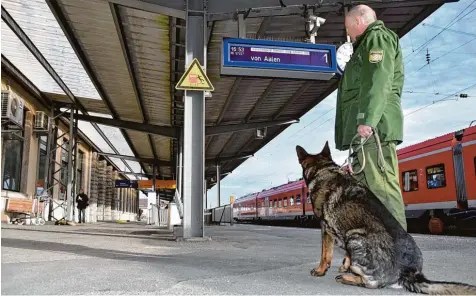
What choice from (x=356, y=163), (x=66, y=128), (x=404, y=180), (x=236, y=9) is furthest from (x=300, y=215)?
(x=356, y=163)

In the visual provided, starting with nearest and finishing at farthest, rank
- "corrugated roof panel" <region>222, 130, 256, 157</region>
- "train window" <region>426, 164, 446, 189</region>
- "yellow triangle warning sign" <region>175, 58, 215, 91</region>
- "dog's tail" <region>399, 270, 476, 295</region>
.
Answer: "dog's tail" <region>399, 270, 476, 295</region> < "yellow triangle warning sign" <region>175, 58, 215, 91</region> < "train window" <region>426, 164, 446, 189</region> < "corrugated roof panel" <region>222, 130, 256, 157</region>

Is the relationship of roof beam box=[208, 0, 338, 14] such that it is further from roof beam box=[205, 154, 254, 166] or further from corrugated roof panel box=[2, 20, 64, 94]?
roof beam box=[205, 154, 254, 166]

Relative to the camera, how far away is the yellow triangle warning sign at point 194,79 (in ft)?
23.2

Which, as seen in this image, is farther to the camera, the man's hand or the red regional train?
the red regional train

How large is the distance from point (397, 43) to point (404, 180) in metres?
11.3

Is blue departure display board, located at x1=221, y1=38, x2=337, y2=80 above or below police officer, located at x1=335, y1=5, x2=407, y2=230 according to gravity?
above

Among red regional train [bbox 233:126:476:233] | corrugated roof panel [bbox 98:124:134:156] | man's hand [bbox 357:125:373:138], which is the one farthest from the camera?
corrugated roof panel [bbox 98:124:134:156]

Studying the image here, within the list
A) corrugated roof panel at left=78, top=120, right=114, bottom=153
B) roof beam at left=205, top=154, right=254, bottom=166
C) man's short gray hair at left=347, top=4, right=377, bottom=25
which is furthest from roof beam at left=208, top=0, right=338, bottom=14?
roof beam at left=205, top=154, right=254, bottom=166

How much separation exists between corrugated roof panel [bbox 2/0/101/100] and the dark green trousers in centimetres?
856

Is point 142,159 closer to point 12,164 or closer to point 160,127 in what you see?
point 160,127

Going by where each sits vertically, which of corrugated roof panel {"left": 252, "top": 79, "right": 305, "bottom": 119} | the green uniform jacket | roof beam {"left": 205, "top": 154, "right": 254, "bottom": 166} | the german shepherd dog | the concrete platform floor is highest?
corrugated roof panel {"left": 252, "top": 79, "right": 305, "bottom": 119}

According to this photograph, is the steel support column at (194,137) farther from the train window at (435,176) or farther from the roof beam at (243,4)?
the train window at (435,176)

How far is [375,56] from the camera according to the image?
272 centimetres

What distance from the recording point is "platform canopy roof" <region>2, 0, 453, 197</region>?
8.76 metres
